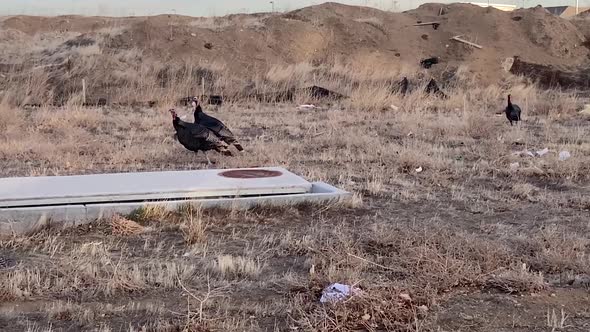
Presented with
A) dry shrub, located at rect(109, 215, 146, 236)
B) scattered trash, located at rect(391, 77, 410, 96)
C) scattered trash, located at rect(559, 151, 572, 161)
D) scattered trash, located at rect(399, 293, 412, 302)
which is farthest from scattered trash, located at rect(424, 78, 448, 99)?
scattered trash, located at rect(399, 293, 412, 302)

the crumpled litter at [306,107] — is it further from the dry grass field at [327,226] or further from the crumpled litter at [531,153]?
the crumpled litter at [531,153]

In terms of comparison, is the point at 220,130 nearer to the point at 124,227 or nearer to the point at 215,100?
the point at 124,227

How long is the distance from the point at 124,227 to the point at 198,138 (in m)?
3.92

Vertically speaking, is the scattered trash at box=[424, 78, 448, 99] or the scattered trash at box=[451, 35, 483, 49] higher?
the scattered trash at box=[451, 35, 483, 49]

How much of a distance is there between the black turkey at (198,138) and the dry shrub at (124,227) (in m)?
3.77

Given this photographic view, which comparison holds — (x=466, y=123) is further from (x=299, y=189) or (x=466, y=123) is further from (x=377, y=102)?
(x=299, y=189)

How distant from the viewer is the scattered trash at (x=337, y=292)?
14.4 feet

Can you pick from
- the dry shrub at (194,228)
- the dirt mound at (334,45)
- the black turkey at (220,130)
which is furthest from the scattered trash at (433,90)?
the dry shrub at (194,228)

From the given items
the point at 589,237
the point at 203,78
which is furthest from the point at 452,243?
the point at 203,78

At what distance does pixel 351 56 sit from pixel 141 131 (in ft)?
72.8

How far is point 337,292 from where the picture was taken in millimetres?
4484

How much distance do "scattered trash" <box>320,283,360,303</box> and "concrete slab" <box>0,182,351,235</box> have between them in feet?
8.95

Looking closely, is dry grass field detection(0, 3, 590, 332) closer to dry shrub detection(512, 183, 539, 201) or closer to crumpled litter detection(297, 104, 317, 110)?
dry shrub detection(512, 183, 539, 201)

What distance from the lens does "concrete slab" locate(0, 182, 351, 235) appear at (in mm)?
6387
